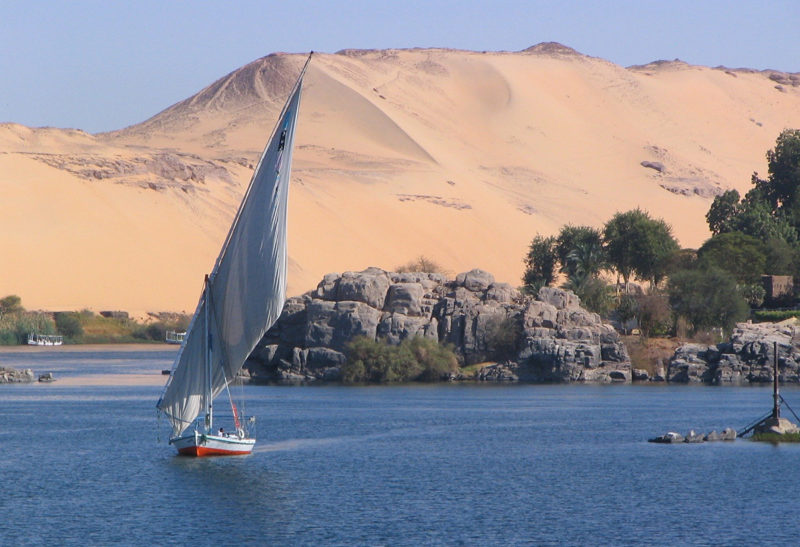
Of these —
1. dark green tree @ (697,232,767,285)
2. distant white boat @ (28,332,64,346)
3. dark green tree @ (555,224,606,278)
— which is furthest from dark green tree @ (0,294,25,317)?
dark green tree @ (697,232,767,285)

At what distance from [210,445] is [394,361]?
2376 centimetres

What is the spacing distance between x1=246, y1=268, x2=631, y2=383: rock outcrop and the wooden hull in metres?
23.5

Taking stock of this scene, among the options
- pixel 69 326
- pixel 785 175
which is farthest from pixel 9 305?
pixel 785 175

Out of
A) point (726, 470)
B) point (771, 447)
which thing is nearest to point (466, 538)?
point (726, 470)

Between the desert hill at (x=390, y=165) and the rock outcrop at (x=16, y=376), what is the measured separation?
29188mm

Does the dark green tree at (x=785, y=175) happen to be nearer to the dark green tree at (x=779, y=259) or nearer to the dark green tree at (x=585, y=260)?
the dark green tree at (x=779, y=259)

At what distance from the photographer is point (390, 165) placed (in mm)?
119875

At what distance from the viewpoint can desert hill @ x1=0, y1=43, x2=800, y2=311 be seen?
9450cm

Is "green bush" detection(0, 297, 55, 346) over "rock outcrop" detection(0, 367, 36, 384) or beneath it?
over

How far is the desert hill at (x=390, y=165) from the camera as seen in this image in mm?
94500

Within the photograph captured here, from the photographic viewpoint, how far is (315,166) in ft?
386

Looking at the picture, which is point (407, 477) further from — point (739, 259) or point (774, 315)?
point (739, 259)

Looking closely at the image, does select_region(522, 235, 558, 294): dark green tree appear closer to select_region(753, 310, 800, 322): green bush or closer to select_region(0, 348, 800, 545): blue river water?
select_region(753, 310, 800, 322): green bush

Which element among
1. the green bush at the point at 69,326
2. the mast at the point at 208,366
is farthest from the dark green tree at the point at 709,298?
the green bush at the point at 69,326
